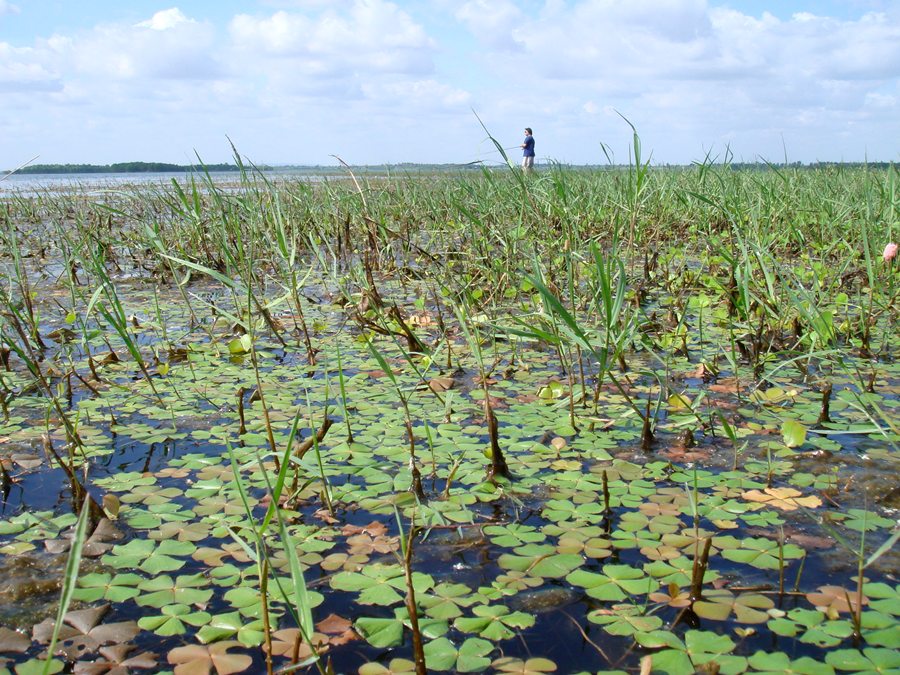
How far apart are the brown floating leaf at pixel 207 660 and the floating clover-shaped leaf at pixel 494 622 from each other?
0.37 metres

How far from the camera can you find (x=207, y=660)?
1.22 meters

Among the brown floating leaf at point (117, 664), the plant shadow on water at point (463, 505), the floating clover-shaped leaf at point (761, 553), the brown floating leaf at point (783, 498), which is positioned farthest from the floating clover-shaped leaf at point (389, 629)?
the brown floating leaf at point (783, 498)

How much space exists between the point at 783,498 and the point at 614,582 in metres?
0.60

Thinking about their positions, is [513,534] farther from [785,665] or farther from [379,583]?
[785,665]

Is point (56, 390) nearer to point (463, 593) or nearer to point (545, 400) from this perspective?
point (545, 400)

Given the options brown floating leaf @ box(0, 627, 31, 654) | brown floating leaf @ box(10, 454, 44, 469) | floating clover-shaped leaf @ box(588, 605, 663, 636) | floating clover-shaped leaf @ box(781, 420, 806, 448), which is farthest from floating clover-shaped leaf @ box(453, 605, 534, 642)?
brown floating leaf @ box(10, 454, 44, 469)

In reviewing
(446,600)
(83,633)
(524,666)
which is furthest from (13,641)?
(524,666)

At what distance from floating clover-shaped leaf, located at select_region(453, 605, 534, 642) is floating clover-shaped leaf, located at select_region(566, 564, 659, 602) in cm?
15

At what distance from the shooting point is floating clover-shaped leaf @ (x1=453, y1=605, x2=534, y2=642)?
129cm

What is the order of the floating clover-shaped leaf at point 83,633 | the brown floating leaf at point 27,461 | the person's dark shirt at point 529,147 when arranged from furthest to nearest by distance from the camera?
the person's dark shirt at point 529,147 < the brown floating leaf at point 27,461 < the floating clover-shaped leaf at point 83,633

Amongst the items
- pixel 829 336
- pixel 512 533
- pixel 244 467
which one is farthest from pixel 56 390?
pixel 829 336

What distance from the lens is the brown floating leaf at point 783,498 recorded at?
174 centimetres

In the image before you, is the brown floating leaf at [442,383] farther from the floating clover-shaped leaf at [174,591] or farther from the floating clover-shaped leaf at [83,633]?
the floating clover-shaped leaf at [83,633]

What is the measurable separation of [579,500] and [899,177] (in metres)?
3.36
